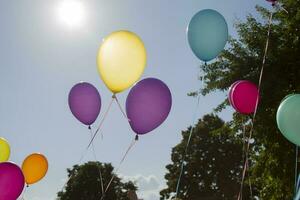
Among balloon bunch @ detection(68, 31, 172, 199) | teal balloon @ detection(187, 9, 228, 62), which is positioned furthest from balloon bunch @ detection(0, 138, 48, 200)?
teal balloon @ detection(187, 9, 228, 62)

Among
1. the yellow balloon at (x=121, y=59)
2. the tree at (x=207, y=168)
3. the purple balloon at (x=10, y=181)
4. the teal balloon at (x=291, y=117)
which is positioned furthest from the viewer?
the tree at (x=207, y=168)

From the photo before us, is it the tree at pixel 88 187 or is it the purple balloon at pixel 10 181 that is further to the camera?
the tree at pixel 88 187

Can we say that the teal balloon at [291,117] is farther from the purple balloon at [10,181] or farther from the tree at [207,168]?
the tree at [207,168]

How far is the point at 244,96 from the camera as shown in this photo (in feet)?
26.0

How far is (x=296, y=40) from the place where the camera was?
11789mm

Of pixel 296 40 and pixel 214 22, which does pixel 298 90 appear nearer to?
pixel 296 40

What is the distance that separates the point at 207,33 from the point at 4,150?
547 centimetres

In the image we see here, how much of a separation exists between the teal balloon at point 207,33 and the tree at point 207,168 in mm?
28354

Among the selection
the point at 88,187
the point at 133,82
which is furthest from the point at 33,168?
the point at 88,187

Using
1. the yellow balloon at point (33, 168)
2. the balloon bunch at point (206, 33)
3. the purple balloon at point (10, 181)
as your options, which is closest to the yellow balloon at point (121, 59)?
the balloon bunch at point (206, 33)

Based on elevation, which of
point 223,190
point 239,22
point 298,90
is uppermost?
point 223,190

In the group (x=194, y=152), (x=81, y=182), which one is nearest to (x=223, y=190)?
(x=194, y=152)

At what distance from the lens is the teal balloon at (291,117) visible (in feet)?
19.2

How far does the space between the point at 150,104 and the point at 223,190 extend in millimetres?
29377
